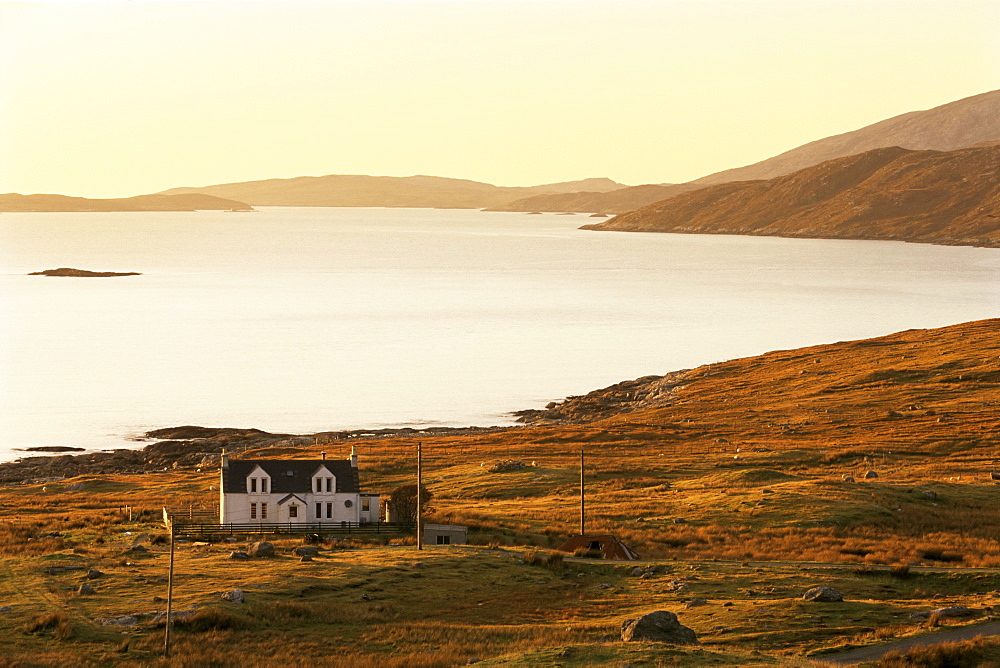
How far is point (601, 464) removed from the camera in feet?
252

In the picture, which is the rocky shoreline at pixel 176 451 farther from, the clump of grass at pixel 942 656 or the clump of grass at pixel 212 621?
the clump of grass at pixel 942 656

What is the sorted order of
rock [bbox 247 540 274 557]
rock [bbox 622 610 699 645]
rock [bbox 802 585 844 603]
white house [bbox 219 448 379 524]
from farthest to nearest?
white house [bbox 219 448 379 524], rock [bbox 247 540 274 557], rock [bbox 802 585 844 603], rock [bbox 622 610 699 645]

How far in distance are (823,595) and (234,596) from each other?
19025mm

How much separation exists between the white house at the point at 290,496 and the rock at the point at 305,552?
367 inches

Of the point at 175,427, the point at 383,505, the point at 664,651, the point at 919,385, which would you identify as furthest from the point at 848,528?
the point at 175,427

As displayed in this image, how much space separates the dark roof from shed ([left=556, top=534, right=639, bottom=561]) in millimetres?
12550

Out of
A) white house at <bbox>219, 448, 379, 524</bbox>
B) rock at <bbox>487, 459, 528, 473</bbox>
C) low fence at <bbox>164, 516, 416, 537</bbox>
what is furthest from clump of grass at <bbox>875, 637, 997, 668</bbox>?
rock at <bbox>487, 459, 528, 473</bbox>

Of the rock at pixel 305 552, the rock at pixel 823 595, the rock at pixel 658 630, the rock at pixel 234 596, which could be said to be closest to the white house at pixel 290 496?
the rock at pixel 305 552

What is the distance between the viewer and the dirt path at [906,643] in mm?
30856

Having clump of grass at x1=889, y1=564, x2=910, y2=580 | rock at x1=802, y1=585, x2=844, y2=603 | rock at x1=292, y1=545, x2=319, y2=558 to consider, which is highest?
rock at x1=292, y1=545, x2=319, y2=558

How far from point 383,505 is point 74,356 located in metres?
111

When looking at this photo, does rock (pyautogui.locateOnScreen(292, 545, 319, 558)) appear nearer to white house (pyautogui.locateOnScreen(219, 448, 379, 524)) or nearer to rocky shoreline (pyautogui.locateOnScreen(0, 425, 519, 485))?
white house (pyautogui.locateOnScreen(219, 448, 379, 524))

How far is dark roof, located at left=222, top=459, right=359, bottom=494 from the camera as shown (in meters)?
57.4

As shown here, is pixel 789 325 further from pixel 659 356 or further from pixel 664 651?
pixel 664 651
